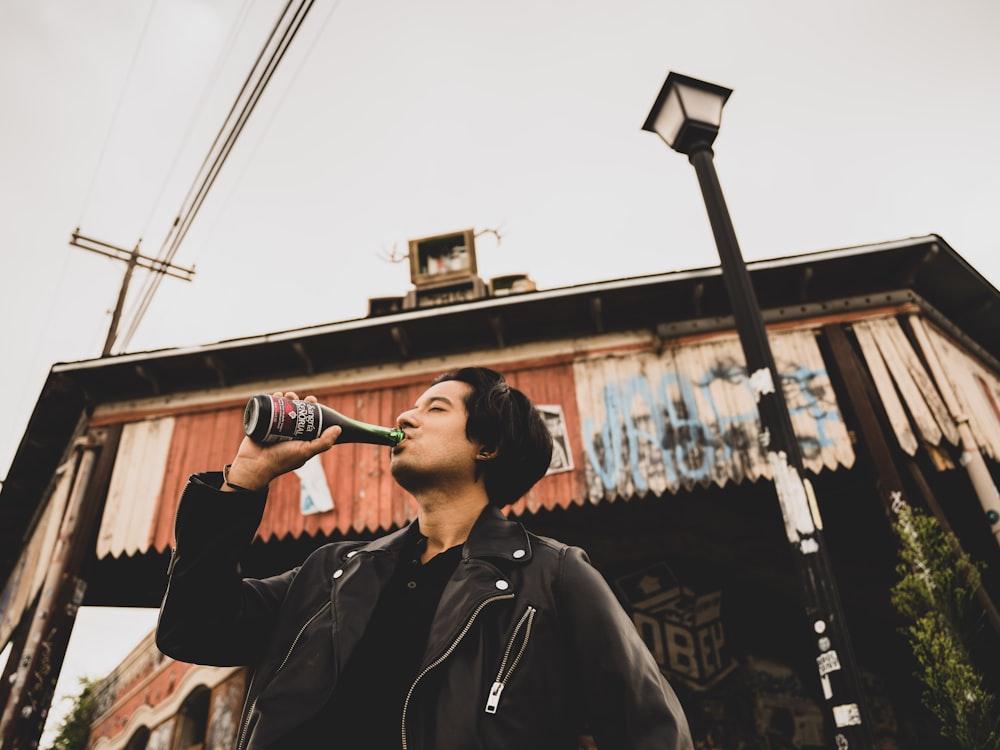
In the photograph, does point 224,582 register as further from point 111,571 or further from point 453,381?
point 111,571

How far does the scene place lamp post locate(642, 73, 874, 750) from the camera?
3.84 m

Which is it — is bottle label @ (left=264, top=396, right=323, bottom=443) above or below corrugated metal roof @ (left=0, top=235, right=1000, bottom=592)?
below

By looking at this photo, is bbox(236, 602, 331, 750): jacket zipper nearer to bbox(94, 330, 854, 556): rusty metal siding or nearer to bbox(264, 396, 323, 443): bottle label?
bbox(264, 396, 323, 443): bottle label

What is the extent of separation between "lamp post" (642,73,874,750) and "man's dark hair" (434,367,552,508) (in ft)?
8.31

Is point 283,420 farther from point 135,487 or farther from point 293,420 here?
point 135,487

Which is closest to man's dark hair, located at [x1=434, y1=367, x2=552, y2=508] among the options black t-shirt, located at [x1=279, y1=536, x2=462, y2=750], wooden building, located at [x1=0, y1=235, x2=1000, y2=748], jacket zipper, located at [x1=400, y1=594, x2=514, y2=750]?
black t-shirt, located at [x1=279, y1=536, x2=462, y2=750]

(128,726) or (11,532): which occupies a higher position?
(11,532)

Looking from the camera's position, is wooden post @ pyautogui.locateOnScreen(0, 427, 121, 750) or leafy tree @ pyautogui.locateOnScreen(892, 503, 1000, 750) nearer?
leafy tree @ pyautogui.locateOnScreen(892, 503, 1000, 750)

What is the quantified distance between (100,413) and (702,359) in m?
8.39

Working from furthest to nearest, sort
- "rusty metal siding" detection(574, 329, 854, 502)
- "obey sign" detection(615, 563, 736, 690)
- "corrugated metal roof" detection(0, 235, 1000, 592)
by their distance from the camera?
"obey sign" detection(615, 563, 736, 690) < "corrugated metal roof" detection(0, 235, 1000, 592) < "rusty metal siding" detection(574, 329, 854, 502)

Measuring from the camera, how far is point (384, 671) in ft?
6.13

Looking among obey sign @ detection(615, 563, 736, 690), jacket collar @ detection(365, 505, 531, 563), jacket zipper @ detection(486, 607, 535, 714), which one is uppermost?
obey sign @ detection(615, 563, 736, 690)

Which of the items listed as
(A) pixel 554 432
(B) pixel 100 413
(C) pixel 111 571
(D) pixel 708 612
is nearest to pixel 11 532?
(C) pixel 111 571

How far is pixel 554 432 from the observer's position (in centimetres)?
800
